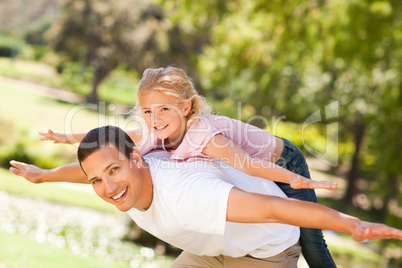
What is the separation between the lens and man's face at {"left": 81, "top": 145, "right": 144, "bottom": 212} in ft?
8.75

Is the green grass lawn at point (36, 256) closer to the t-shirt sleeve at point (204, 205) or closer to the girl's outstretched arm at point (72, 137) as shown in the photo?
the girl's outstretched arm at point (72, 137)

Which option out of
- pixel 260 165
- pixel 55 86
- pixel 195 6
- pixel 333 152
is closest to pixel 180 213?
pixel 260 165

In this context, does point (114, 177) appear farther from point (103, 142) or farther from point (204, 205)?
point (204, 205)

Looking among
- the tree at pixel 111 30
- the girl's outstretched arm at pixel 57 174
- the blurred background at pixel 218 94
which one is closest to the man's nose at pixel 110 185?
the girl's outstretched arm at pixel 57 174

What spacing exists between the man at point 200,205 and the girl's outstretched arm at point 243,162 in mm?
70

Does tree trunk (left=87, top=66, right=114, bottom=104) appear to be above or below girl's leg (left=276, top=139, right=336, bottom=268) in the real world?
below

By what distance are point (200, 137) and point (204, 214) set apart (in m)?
0.80

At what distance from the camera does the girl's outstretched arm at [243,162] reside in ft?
8.88

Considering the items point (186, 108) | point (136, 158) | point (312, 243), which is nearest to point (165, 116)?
point (186, 108)

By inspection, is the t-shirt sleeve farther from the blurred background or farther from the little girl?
the blurred background

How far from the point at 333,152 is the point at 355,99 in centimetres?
714

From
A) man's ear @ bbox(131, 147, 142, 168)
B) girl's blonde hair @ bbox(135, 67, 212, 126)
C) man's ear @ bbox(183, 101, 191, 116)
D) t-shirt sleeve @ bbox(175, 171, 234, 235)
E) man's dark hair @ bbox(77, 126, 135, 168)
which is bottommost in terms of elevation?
t-shirt sleeve @ bbox(175, 171, 234, 235)

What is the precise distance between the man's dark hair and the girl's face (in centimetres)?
52

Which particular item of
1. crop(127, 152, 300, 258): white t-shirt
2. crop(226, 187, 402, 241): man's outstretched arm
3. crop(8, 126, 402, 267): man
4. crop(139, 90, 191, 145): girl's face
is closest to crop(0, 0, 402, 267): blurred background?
crop(139, 90, 191, 145): girl's face
